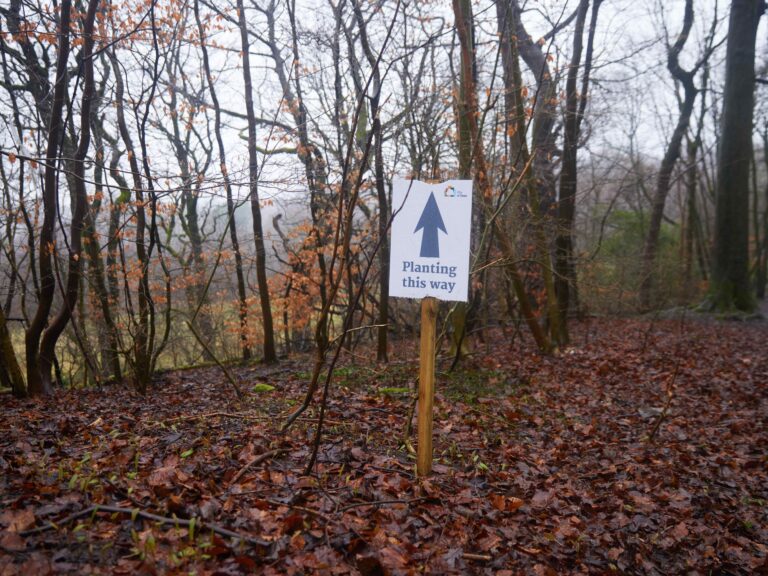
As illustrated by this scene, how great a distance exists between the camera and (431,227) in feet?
11.0

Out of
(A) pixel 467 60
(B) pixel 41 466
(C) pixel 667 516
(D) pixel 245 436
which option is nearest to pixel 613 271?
(A) pixel 467 60

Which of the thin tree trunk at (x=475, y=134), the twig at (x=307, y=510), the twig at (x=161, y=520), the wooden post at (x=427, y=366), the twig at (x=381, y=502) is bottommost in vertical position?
the twig at (x=381, y=502)

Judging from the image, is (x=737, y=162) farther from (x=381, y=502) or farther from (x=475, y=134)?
(x=381, y=502)

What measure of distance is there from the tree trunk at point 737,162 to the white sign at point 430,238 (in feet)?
42.7

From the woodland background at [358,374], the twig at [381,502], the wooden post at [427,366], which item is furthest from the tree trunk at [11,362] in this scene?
the wooden post at [427,366]

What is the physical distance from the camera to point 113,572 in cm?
227

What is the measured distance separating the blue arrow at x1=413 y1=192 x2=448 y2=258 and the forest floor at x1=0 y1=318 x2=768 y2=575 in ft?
5.26

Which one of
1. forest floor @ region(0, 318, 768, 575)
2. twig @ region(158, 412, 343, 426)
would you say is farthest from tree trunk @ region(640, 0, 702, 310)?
twig @ region(158, 412, 343, 426)

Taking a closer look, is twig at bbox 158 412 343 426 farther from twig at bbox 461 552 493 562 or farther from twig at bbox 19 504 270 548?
twig at bbox 461 552 493 562

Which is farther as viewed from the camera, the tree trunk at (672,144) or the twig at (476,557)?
the tree trunk at (672,144)

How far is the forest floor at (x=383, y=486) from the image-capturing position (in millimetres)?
2605

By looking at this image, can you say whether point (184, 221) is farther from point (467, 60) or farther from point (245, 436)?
point (245, 436)

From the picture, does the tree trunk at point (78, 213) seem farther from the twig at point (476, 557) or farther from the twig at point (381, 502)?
the twig at point (476, 557)

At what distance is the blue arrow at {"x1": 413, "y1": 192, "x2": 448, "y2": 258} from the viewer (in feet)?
11.0
